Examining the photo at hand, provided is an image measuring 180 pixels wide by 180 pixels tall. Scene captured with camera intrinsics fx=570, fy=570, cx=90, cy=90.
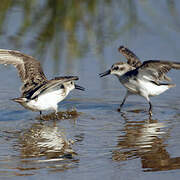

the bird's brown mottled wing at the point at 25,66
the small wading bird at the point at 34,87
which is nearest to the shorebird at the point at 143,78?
the small wading bird at the point at 34,87

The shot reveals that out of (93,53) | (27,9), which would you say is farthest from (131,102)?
(27,9)

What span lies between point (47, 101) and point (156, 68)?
1.94m

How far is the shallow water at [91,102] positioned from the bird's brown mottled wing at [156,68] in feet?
1.82

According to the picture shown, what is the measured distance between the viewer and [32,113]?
32.7 ft

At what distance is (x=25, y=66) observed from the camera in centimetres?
1000

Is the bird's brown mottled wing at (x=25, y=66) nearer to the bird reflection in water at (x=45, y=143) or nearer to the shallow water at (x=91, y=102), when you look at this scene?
the shallow water at (x=91, y=102)

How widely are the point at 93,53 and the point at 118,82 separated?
3.22 feet

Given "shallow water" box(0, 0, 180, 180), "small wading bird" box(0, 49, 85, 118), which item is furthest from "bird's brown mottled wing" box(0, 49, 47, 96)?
"shallow water" box(0, 0, 180, 180)

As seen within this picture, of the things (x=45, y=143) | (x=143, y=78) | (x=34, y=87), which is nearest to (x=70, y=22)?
(x=143, y=78)

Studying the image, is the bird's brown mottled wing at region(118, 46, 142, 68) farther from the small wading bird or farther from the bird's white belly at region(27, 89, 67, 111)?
the bird's white belly at region(27, 89, 67, 111)

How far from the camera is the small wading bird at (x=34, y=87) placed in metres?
8.95

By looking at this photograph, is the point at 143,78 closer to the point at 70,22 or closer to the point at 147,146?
the point at 147,146

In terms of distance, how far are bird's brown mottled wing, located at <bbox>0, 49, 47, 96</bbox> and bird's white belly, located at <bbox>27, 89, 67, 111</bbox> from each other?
13.6 inches

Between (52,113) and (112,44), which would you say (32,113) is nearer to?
(52,113)
